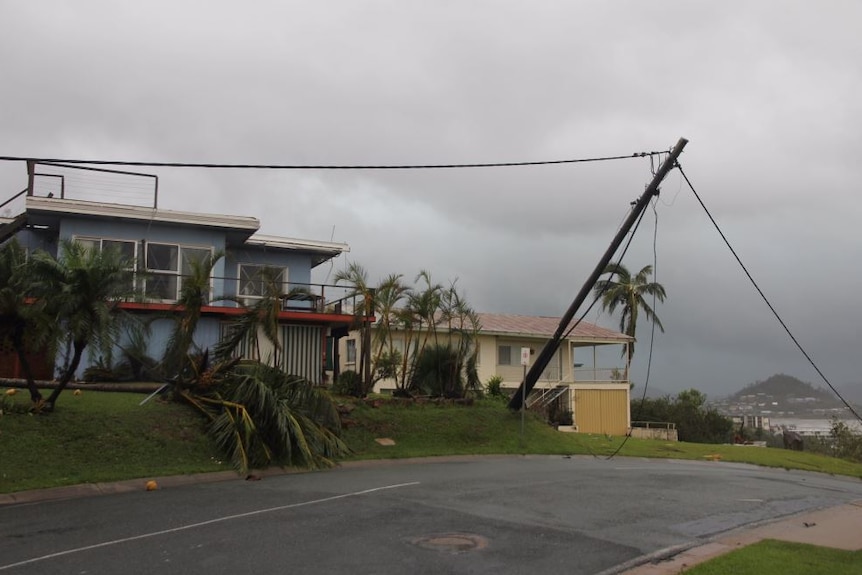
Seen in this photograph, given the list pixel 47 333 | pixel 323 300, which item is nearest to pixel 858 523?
pixel 47 333

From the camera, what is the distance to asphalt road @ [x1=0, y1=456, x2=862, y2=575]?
8.16 meters

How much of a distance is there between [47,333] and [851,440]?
1388 inches

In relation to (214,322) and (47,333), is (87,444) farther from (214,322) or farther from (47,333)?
(214,322)

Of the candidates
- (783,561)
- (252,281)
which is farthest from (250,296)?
(783,561)

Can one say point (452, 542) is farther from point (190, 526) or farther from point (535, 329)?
point (535, 329)

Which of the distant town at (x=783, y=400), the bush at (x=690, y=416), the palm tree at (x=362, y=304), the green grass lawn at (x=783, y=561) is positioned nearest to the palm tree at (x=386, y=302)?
the palm tree at (x=362, y=304)

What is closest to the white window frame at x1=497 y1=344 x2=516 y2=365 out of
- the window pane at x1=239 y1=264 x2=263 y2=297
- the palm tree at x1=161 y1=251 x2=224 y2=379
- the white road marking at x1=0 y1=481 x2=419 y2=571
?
the window pane at x1=239 y1=264 x2=263 y2=297

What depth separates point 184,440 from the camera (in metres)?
16.5

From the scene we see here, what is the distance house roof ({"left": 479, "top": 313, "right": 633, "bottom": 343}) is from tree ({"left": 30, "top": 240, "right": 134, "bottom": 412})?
24.5m

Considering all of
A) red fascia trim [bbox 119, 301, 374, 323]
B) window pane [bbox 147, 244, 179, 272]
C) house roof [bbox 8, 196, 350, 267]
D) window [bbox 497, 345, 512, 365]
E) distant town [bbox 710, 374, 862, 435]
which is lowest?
distant town [bbox 710, 374, 862, 435]

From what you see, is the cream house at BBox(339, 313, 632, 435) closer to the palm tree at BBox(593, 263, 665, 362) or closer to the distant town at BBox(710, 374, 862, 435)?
the palm tree at BBox(593, 263, 665, 362)

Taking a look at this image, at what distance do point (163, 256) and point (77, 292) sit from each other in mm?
10730

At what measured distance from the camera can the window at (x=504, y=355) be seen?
40000 millimetres

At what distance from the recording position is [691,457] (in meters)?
23.5
